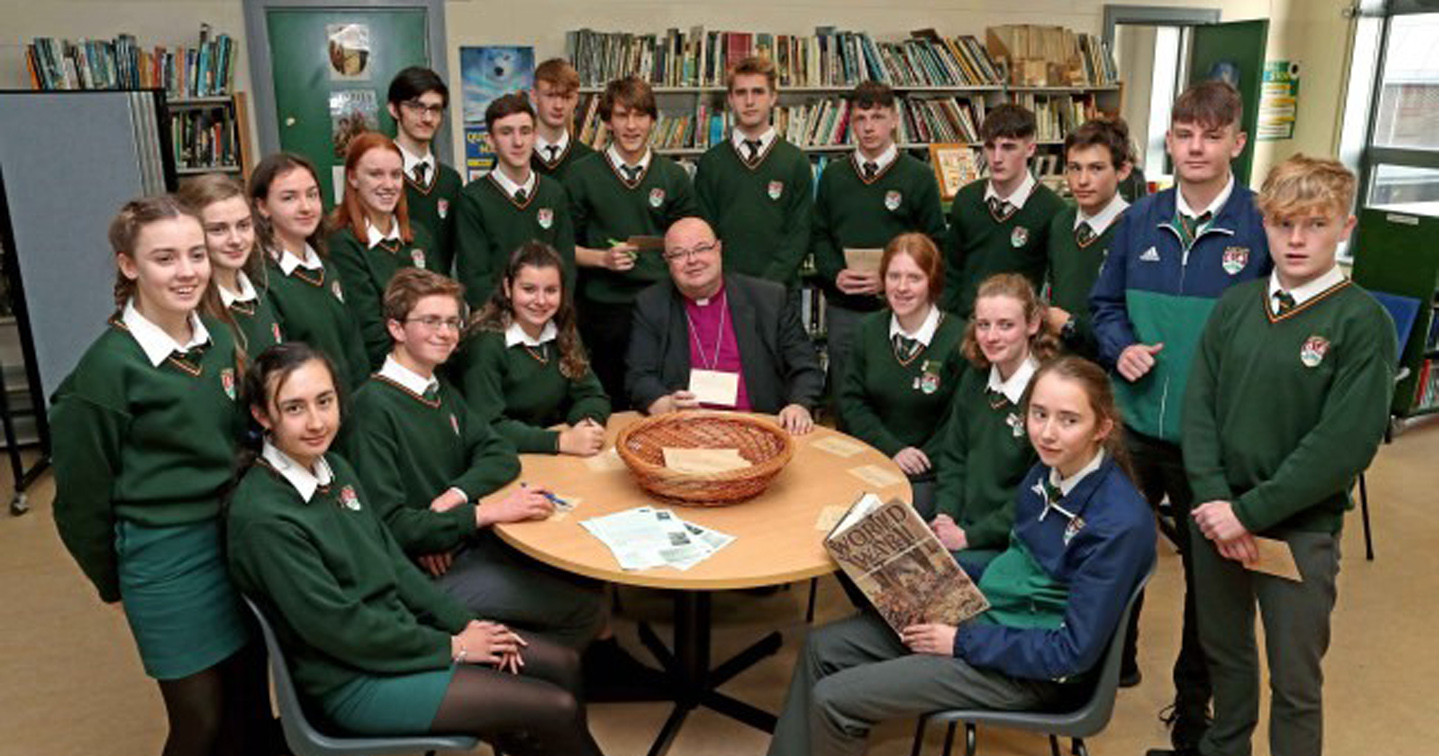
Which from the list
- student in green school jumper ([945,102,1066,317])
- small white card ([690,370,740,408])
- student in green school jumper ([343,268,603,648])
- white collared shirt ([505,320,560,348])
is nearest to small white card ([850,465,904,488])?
small white card ([690,370,740,408])

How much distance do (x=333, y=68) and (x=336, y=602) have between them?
4.51 metres

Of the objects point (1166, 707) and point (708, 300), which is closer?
point (1166, 707)

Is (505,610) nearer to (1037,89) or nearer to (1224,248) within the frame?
(1224,248)

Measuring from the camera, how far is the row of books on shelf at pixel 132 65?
5.09 m

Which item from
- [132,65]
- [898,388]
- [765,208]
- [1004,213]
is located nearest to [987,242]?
[1004,213]

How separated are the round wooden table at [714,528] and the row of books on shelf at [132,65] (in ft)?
11.6

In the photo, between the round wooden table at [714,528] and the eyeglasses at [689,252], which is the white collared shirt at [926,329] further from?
the eyeglasses at [689,252]

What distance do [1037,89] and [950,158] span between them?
840 mm

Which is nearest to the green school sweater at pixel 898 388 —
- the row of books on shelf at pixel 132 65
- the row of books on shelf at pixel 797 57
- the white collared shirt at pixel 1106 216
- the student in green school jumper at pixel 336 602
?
the white collared shirt at pixel 1106 216

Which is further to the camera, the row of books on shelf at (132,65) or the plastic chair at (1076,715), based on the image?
the row of books on shelf at (132,65)

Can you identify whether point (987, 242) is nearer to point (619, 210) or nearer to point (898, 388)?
point (898, 388)

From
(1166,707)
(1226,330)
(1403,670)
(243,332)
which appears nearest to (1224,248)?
(1226,330)

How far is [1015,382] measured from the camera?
2.72 m

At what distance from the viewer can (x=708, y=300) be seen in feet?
11.6
